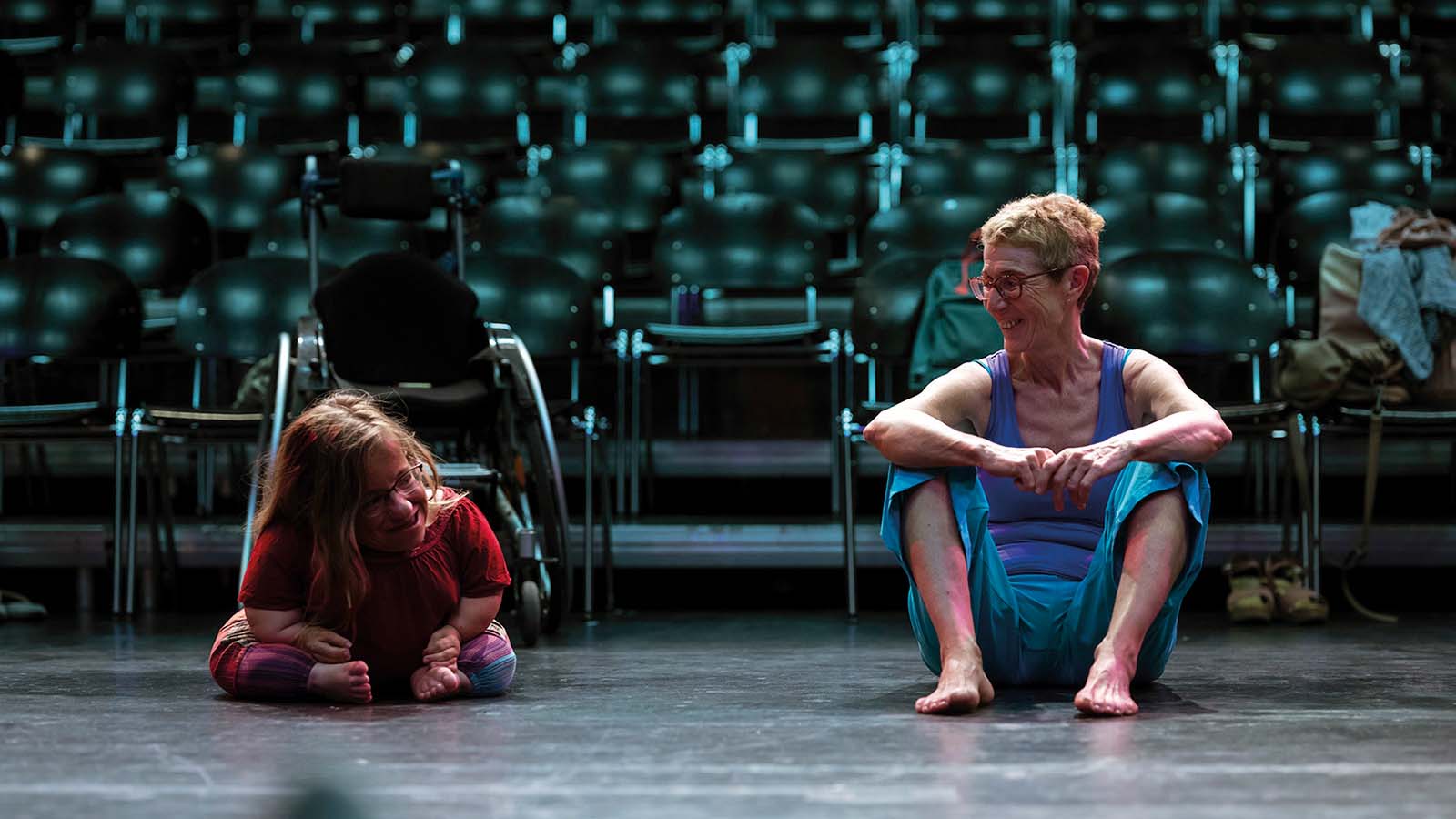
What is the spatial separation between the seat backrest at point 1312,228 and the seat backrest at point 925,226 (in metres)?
1.04

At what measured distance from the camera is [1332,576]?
4922 millimetres

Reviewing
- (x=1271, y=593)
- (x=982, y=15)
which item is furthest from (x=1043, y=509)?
(x=982, y=15)

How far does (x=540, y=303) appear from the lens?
207 inches

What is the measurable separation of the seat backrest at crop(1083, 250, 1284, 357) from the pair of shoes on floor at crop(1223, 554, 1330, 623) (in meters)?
0.78

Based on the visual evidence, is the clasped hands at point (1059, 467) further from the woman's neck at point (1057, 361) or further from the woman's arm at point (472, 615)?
the woman's arm at point (472, 615)

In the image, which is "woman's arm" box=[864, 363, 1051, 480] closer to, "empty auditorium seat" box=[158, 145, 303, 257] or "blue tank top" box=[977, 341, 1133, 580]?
"blue tank top" box=[977, 341, 1133, 580]

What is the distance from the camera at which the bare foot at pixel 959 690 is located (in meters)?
2.48

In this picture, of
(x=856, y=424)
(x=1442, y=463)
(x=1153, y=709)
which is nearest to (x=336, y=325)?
(x=856, y=424)

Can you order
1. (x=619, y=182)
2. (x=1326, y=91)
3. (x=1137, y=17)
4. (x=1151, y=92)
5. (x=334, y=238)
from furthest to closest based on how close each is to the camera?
(x=1137, y=17)
(x=1151, y=92)
(x=1326, y=91)
(x=619, y=182)
(x=334, y=238)

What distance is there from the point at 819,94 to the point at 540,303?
202 cm

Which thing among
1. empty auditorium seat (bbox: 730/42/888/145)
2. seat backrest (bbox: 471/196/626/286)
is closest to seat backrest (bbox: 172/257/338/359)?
seat backrest (bbox: 471/196/626/286)

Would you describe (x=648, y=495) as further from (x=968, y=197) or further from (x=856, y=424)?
(x=968, y=197)

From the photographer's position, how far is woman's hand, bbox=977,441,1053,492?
8.05 feet

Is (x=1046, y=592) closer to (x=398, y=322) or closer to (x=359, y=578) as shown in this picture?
(x=359, y=578)
